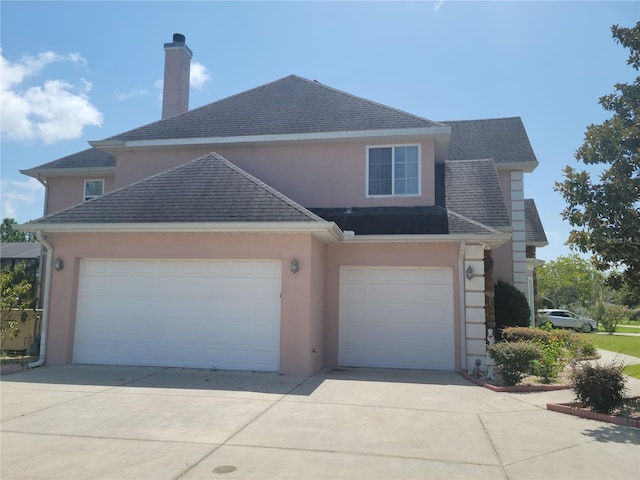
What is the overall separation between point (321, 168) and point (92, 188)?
9841mm

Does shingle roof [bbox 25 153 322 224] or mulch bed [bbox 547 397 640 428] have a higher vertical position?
shingle roof [bbox 25 153 322 224]

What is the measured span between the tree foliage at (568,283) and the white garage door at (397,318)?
30280 millimetres

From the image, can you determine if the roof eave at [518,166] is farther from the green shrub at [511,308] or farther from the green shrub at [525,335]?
the green shrub at [525,335]

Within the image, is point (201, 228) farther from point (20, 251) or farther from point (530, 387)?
point (20, 251)

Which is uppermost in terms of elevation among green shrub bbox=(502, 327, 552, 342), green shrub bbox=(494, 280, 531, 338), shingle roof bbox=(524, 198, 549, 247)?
shingle roof bbox=(524, 198, 549, 247)

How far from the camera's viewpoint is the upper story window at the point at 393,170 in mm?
13805

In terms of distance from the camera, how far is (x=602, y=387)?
7.58 m

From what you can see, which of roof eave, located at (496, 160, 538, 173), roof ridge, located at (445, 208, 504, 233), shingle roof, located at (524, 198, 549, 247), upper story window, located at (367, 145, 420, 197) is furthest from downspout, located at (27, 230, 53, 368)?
shingle roof, located at (524, 198, 549, 247)

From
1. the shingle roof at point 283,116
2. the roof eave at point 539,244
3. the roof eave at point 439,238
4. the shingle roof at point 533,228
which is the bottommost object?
the roof eave at point 439,238

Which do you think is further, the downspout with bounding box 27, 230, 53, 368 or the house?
the downspout with bounding box 27, 230, 53, 368

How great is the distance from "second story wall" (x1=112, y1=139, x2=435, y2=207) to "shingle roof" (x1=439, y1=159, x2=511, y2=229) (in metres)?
1.11

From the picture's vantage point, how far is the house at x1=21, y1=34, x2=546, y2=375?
10.6 metres

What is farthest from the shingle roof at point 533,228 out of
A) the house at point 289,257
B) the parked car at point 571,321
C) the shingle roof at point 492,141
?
the parked car at point 571,321

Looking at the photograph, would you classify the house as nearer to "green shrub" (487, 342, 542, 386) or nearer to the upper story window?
the upper story window
